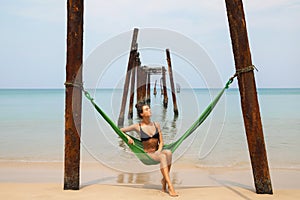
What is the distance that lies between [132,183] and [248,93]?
6.05ft

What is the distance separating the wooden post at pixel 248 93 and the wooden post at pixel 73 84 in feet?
4.59

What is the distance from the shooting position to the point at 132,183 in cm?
416

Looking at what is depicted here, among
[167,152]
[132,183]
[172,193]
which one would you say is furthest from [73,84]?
[132,183]

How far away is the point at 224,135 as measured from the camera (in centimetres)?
933

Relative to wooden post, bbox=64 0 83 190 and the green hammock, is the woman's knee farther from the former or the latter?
wooden post, bbox=64 0 83 190

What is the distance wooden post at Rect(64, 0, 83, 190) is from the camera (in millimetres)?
3229

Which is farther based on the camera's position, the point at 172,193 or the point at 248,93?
the point at 172,193

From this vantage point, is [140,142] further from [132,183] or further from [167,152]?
[132,183]

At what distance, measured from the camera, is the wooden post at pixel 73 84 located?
3229mm

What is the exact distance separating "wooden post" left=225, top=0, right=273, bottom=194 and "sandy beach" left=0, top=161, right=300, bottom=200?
0.98 feet

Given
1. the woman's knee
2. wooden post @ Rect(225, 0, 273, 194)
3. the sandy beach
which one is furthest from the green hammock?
the sandy beach

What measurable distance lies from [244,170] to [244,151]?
183 cm

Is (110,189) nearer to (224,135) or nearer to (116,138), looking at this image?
(116,138)

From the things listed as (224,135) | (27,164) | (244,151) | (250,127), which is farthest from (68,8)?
(224,135)
